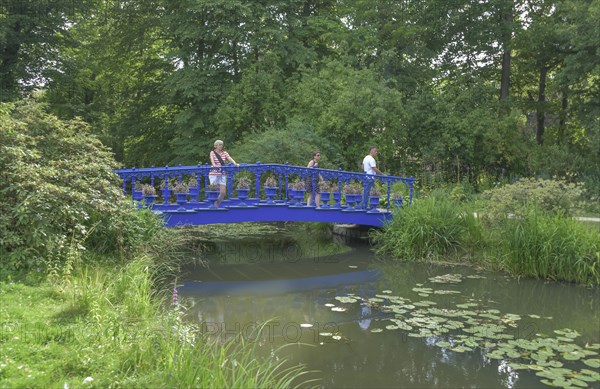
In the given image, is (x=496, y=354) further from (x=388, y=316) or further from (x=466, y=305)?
(x=466, y=305)

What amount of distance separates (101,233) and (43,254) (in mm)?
1238

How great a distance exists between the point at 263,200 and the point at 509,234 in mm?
4960

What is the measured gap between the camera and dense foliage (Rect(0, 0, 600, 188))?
1605cm

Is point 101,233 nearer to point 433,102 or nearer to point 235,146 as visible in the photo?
point 235,146

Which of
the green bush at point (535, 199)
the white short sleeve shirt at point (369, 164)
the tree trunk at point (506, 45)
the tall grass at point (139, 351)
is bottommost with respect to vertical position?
the tall grass at point (139, 351)

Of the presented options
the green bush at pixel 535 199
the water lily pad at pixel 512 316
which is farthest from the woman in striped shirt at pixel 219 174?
the water lily pad at pixel 512 316

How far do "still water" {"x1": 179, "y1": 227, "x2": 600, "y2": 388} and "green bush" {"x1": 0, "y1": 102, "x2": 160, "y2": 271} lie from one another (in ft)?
4.94

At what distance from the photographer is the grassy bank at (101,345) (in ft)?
12.1

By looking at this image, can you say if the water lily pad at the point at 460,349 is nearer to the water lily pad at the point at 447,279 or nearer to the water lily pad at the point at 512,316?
the water lily pad at the point at 512,316

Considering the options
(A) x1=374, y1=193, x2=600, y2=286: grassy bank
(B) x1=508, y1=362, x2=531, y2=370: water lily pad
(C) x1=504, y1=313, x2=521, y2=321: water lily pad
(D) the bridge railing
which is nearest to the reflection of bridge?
(D) the bridge railing

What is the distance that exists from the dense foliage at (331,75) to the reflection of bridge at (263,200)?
Result: 289 centimetres

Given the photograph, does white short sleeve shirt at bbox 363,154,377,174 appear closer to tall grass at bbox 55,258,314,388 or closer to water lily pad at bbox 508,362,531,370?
tall grass at bbox 55,258,314,388

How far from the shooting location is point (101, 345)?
4203 millimetres

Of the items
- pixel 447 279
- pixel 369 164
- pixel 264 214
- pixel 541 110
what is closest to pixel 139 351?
pixel 447 279
